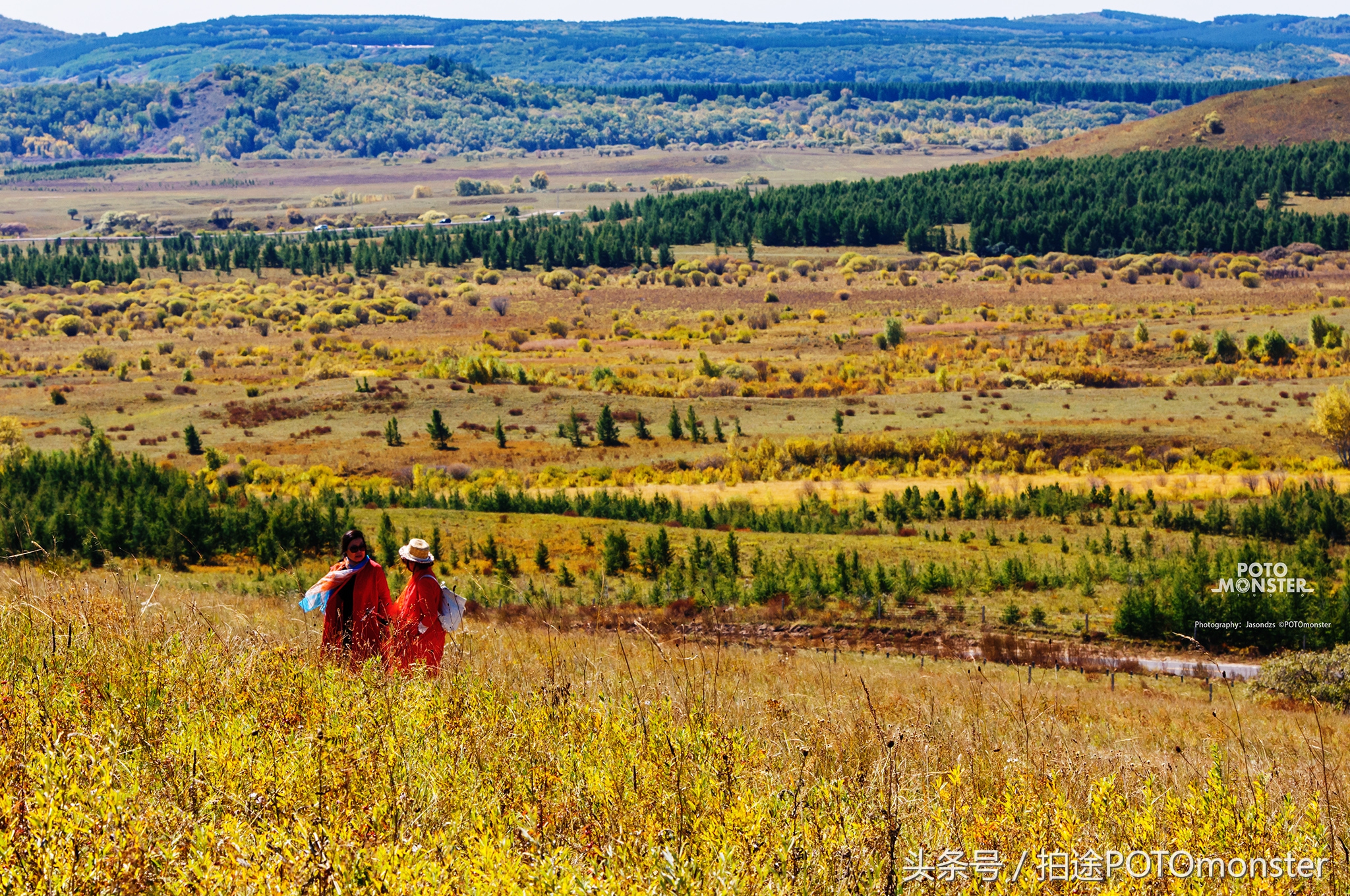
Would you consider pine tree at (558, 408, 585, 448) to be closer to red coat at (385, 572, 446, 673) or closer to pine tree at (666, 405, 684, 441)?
pine tree at (666, 405, 684, 441)

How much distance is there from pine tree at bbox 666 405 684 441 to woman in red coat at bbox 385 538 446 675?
32.0m

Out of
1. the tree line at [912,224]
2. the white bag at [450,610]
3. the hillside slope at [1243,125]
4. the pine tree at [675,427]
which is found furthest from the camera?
the hillside slope at [1243,125]

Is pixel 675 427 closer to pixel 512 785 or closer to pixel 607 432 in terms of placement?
pixel 607 432

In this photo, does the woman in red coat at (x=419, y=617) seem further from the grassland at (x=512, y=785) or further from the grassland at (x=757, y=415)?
the grassland at (x=757, y=415)

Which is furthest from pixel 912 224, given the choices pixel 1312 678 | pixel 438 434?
pixel 1312 678

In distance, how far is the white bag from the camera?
26.4ft

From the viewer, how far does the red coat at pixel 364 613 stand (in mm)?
7832

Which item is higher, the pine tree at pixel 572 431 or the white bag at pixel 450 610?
the white bag at pixel 450 610

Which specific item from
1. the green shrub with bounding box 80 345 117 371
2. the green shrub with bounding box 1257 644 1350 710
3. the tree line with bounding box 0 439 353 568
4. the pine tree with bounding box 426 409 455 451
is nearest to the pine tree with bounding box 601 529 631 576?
the tree line with bounding box 0 439 353 568

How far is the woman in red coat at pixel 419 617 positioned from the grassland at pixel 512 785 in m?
0.25

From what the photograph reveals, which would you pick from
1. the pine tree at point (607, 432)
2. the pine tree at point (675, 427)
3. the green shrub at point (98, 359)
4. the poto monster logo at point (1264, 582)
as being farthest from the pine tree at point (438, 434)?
the green shrub at point (98, 359)

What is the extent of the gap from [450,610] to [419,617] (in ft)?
0.74

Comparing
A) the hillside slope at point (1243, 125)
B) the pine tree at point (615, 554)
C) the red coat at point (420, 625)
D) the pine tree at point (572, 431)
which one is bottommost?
the pine tree at point (572, 431)

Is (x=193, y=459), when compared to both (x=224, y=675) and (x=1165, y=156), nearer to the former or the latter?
(x=224, y=675)
